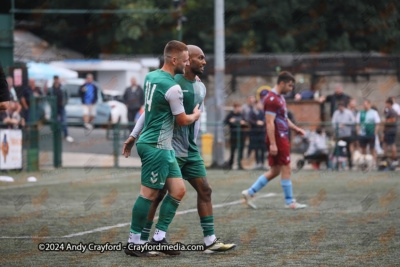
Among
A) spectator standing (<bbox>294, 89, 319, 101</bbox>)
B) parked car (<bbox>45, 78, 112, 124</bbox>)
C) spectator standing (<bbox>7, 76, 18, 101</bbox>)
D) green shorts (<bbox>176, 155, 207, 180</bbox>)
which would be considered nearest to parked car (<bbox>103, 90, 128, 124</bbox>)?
parked car (<bbox>45, 78, 112, 124</bbox>)

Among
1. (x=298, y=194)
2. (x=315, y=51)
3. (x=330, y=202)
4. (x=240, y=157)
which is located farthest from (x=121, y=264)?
(x=315, y=51)

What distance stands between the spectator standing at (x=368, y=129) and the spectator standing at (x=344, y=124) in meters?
0.26

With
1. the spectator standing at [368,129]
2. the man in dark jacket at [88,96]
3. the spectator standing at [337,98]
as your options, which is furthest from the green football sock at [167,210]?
the man in dark jacket at [88,96]

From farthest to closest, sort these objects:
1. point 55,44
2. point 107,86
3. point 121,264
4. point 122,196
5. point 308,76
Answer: point 55,44 → point 107,86 → point 308,76 → point 122,196 → point 121,264

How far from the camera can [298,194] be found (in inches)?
535

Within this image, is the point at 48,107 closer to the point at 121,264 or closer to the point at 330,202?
the point at 330,202

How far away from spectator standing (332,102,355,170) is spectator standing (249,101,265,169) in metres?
1.99

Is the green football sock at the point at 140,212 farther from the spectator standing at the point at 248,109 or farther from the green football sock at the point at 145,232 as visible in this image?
the spectator standing at the point at 248,109

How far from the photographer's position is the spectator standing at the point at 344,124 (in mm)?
20422

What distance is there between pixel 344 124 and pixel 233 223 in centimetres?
1187

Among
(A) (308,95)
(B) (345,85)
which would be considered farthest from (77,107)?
(B) (345,85)

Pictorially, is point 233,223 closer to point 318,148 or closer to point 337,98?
point 318,148

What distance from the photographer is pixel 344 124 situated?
67.6 feet

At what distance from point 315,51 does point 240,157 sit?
24.0m
